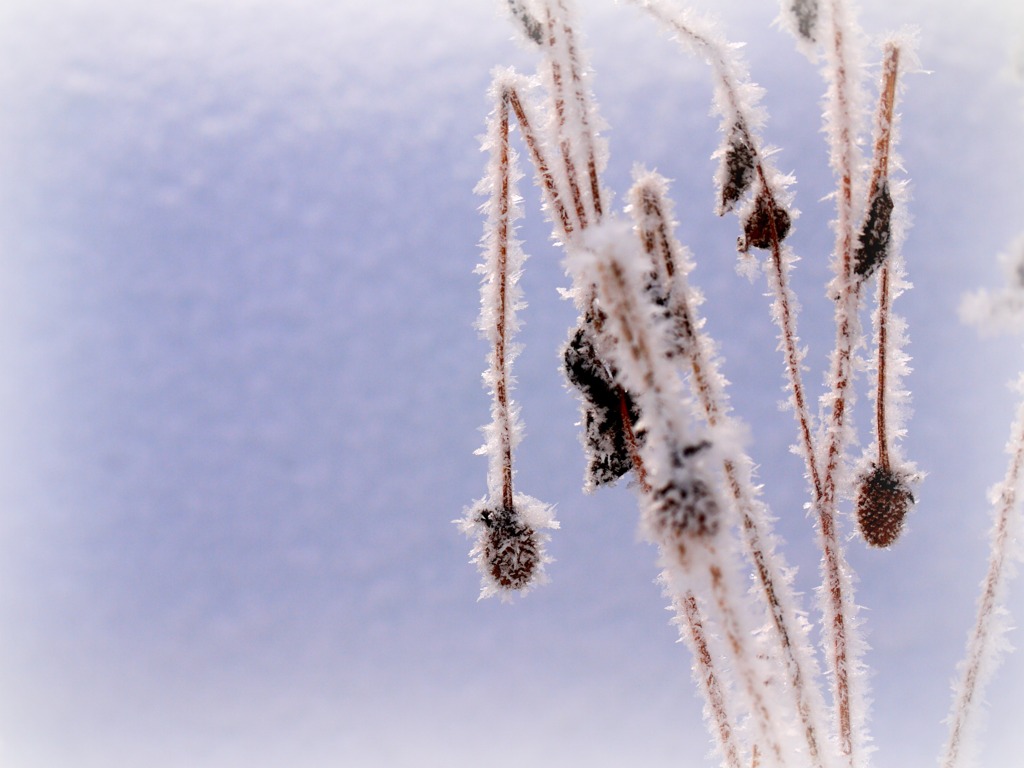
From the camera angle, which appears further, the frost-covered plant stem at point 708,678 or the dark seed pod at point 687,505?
the frost-covered plant stem at point 708,678

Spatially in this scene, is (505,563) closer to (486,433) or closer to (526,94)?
(486,433)

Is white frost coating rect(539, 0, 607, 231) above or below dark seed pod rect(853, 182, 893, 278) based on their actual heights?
above

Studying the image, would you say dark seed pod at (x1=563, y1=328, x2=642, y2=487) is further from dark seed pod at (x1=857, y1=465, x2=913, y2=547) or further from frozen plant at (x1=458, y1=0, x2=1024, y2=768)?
dark seed pod at (x1=857, y1=465, x2=913, y2=547)

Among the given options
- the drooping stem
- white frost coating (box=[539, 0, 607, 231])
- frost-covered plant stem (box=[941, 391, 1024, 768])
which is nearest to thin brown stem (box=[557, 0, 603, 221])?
white frost coating (box=[539, 0, 607, 231])

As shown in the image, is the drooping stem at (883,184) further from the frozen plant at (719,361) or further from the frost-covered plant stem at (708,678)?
the frost-covered plant stem at (708,678)

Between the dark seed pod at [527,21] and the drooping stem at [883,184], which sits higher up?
the dark seed pod at [527,21]

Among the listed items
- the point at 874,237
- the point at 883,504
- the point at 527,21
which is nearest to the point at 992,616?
the point at 883,504

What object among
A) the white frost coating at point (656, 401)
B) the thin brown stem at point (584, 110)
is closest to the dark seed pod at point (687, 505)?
the white frost coating at point (656, 401)

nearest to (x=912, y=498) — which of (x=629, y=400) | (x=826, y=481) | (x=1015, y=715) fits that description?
(x=826, y=481)

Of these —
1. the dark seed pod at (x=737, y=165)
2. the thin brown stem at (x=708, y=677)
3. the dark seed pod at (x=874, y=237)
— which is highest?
the dark seed pod at (x=737, y=165)

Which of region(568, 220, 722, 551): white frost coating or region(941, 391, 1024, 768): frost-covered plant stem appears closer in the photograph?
region(568, 220, 722, 551): white frost coating
